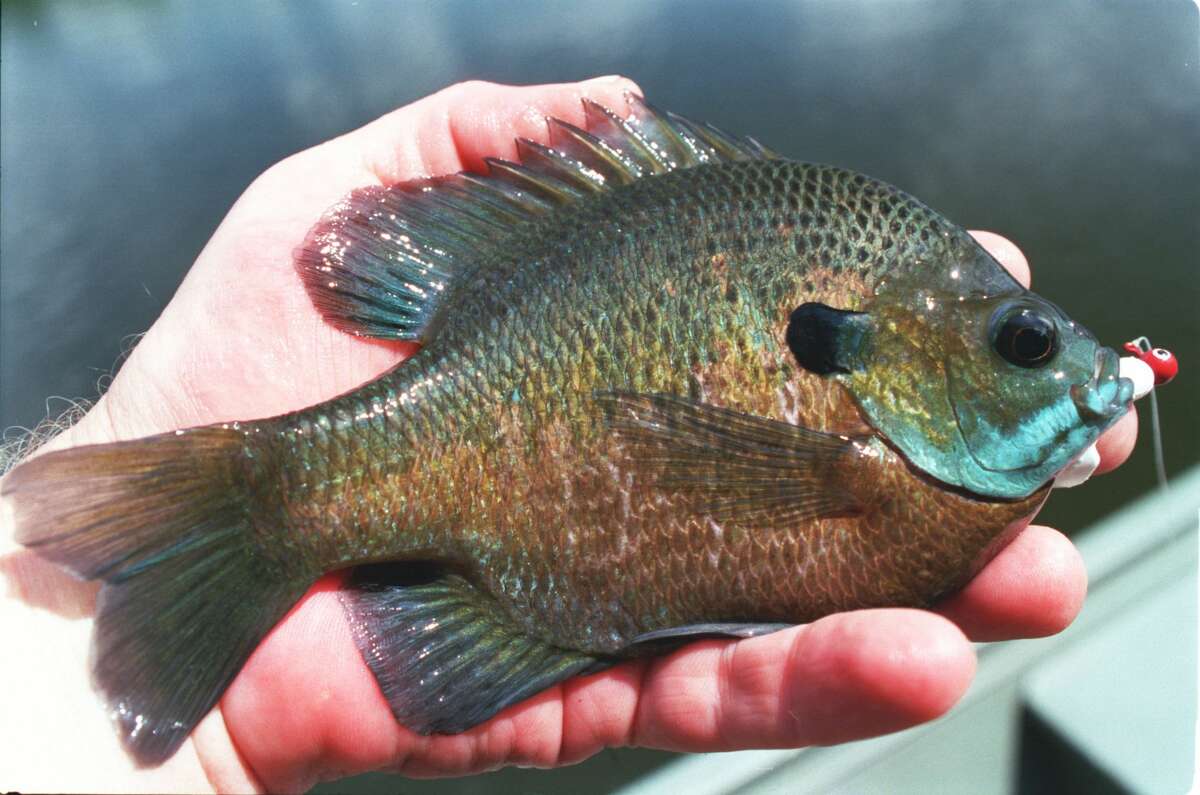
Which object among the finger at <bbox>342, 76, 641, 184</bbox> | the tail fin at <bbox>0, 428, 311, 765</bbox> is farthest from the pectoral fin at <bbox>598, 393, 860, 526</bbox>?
the finger at <bbox>342, 76, 641, 184</bbox>

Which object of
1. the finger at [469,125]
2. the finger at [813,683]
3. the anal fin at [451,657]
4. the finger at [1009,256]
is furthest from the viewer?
the finger at [469,125]

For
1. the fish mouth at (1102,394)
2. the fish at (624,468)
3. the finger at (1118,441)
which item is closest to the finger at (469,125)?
the fish at (624,468)

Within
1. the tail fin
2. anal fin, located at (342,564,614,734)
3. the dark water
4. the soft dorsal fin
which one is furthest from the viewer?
the dark water

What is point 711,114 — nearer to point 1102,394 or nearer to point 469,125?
point 469,125

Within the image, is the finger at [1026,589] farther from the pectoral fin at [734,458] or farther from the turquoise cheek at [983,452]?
the pectoral fin at [734,458]

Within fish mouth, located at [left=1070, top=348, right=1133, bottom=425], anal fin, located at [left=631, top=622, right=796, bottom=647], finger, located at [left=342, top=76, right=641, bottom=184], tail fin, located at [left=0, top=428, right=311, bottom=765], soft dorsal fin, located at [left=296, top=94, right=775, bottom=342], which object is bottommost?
anal fin, located at [left=631, top=622, right=796, bottom=647]

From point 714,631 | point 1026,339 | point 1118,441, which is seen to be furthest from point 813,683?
point 1118,441

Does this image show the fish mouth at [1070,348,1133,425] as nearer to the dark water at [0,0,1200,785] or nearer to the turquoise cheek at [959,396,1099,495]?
the turquoise cheek at [959,396,1099,495]

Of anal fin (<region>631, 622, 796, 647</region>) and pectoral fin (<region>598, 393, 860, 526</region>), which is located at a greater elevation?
pectoral fin (<region>598, 393, 860, 526</region>)
